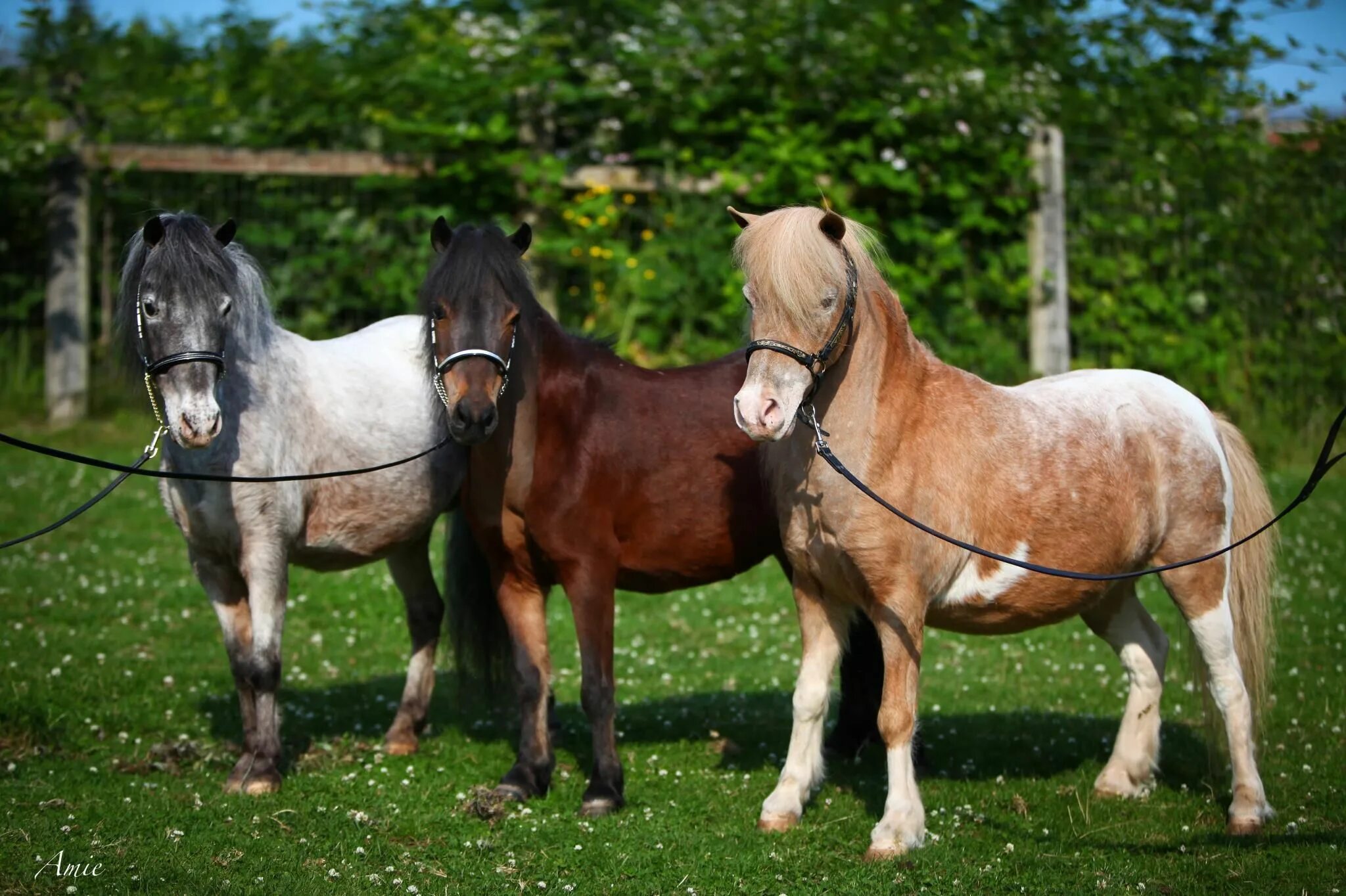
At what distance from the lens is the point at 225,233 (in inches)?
215

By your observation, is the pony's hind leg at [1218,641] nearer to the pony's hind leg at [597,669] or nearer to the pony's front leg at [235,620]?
the pony's hind leg at [597,669]

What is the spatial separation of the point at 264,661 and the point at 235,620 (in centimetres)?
29

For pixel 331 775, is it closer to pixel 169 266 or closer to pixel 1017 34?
pixel 169 266

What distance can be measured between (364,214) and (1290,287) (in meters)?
9.23

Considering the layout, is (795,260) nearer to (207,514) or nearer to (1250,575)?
(1250,575)

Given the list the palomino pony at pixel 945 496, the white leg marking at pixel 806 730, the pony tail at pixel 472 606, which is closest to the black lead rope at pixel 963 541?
the palomino pony at pixel 945 496

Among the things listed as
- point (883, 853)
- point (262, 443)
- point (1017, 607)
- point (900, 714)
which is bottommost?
point (883, 853)

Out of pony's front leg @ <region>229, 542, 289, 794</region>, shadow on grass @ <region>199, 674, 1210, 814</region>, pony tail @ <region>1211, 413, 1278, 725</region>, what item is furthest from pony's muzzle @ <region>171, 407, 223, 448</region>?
pony tail @ <region>1211, 413, 1278, 725</region>

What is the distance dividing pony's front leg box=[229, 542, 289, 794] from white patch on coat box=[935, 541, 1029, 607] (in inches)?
110

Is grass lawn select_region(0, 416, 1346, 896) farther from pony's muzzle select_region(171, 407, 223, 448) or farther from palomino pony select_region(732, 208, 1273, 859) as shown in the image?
pony's muzzle select_region(171, 407, 223, 448)

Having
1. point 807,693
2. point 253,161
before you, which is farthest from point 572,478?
point 253,161

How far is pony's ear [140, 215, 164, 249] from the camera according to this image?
5.14m

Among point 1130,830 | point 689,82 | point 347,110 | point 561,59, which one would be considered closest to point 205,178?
point 347,110

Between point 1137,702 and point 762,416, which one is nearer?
point 762,416
